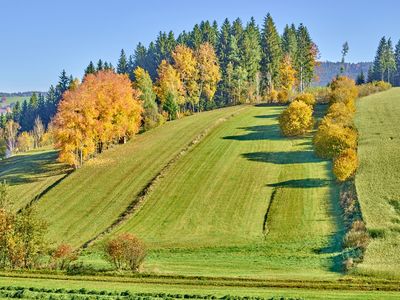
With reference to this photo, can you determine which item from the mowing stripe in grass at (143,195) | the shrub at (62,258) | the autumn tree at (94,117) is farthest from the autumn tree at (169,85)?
the shrub at (62,258)

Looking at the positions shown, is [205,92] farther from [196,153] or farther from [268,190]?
[268,190]

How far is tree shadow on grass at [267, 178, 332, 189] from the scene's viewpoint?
218 ft

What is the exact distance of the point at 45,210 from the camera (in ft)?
227

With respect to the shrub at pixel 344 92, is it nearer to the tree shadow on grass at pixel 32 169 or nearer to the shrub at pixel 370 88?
the shrub at pixel 370 88

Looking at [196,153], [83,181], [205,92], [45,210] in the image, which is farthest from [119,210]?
[205,92]

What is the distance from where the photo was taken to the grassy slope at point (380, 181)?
4066 centimetres

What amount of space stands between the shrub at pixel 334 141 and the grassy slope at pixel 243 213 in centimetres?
192

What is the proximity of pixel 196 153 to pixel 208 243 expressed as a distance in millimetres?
37888

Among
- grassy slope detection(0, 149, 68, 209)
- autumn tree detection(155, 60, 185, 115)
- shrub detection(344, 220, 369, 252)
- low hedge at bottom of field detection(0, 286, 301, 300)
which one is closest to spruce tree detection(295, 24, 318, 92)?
autumn tree detection(155, 60, 185, 115)

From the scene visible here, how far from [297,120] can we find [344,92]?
1805 centimetres

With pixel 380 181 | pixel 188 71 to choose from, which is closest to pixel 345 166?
pixel 380 181

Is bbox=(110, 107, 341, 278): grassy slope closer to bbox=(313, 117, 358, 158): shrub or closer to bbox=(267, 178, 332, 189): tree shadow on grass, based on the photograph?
bbox=(267, 178, 332, 189): tree shadow on grass

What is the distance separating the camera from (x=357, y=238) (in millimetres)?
46469

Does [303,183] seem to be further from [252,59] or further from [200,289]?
[252,59]
